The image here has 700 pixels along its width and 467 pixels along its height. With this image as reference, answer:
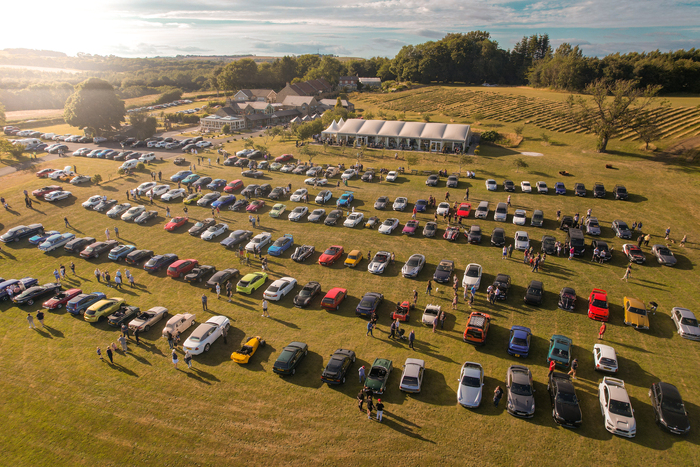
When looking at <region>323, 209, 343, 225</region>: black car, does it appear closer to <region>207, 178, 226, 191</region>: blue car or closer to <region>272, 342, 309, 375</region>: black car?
<region>207, 178, 226, 191</region>: blue car

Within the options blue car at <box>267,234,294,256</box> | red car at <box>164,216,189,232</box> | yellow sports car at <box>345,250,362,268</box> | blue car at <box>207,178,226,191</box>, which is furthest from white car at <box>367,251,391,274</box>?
blue car at <box>207,178,226,191</box>

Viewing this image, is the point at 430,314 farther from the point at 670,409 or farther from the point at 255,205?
the point at 255,205

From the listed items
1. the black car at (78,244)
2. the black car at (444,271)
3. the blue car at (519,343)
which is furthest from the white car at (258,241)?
the blue car at (519,343)

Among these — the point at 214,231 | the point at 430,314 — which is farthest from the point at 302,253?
the point at 430,314

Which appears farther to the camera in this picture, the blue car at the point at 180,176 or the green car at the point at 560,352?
the blue car at the point at 180,176

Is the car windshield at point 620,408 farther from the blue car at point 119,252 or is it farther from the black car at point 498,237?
the blue car at point 119,252

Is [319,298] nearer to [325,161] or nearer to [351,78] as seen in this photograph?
[325,161]
